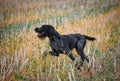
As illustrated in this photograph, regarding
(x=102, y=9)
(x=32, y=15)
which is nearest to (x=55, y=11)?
(x=32, y=15)

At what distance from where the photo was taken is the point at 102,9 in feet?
9.34

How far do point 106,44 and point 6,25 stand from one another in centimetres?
75

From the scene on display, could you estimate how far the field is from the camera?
2.49 m

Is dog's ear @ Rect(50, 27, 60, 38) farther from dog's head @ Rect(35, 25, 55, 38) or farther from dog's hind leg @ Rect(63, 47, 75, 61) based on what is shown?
dog's hind leg @ Rect(63, 47, 75, 61)

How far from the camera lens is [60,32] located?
2559 millimetres

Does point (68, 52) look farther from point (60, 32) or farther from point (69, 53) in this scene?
point (60, 32)

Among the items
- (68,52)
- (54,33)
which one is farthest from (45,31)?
(68,52)

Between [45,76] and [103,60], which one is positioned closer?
[45,76]

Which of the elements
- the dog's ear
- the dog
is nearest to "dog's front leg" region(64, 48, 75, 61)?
the dog

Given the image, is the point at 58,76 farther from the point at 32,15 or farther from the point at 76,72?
the point at 32,15

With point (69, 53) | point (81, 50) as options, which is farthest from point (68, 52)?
point (81, 50)

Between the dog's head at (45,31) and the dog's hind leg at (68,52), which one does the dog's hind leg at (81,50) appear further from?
the dog's head at (45,31)

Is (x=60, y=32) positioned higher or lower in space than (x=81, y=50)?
higher

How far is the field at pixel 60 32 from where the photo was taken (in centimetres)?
249
